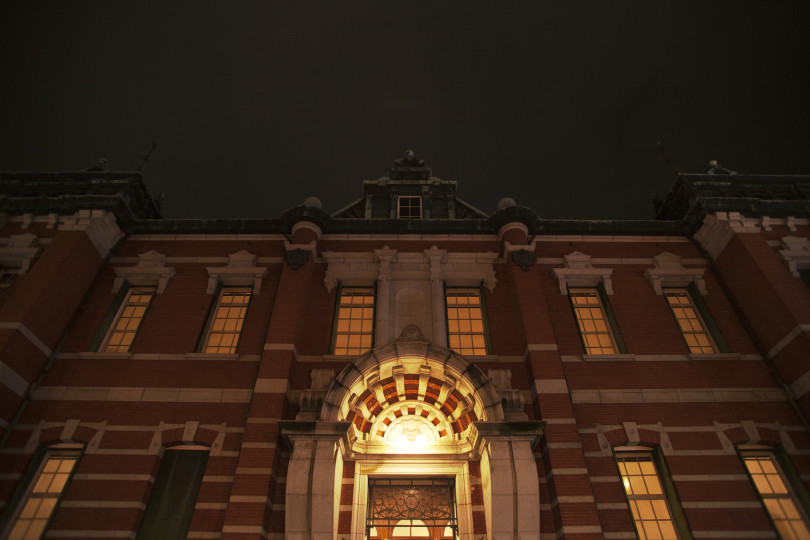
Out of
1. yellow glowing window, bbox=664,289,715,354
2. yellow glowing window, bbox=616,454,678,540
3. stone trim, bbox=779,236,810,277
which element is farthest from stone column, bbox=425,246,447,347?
stone trim, bbox=779,236,810,277

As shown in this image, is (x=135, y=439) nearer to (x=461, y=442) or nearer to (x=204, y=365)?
(x=204, y=365)

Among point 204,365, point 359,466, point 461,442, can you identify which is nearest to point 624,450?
point 461,442

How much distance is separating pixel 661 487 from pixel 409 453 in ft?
17.9

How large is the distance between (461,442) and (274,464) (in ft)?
13.6

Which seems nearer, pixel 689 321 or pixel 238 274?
pixel 689 321

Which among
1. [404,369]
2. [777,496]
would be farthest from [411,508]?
[777,496]

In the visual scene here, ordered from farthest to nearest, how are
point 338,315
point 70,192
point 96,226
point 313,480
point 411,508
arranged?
point 70,192 < point 96,226 < point 338,315 < point 411,508 < point 313,480

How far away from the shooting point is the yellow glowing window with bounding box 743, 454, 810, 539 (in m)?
9.54

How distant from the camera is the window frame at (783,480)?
9641mm

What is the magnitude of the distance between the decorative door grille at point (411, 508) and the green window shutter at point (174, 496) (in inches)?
147

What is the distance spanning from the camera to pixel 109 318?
41.9 feet

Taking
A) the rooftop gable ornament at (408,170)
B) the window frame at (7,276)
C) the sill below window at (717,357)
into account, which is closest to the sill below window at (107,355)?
the window frame at (7,276)

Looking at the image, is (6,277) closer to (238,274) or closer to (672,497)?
(238,274)

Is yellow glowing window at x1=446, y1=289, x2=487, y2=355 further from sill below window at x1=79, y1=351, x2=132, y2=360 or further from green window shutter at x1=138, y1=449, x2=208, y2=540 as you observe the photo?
sill below window at x1=79, y1=351, x2=132, y2=360
